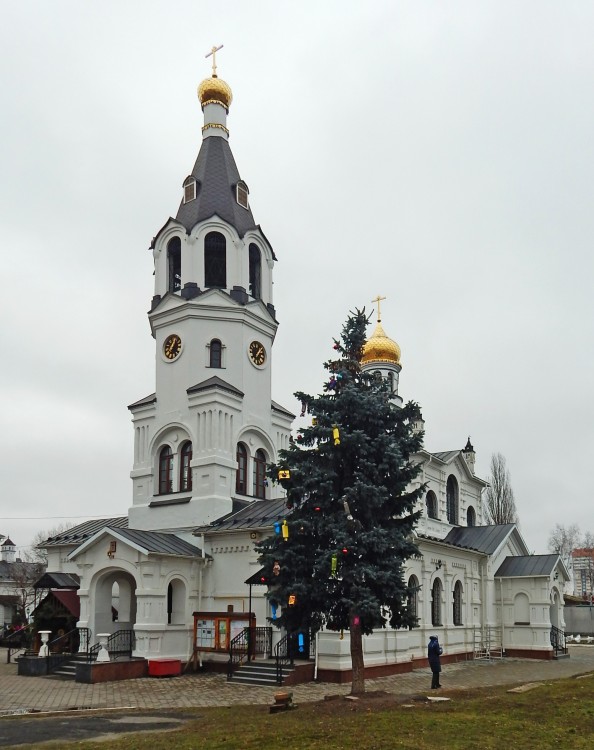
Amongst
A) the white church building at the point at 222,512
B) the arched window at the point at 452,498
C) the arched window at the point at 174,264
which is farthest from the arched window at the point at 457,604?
the arched window at the point at 174,264

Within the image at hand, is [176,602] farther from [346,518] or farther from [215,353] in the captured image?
[346,518]

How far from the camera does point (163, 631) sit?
2369 centimetres

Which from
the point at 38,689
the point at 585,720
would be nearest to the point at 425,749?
the point at 585,720

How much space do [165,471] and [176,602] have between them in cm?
525

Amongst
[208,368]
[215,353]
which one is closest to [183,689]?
[208,368]

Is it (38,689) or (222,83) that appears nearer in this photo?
(38,689)

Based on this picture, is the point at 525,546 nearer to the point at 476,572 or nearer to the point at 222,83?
the point at 476,572

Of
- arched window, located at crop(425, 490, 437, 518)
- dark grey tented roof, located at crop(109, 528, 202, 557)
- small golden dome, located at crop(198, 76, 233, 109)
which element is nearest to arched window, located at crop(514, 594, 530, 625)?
arched window, located at crop(425, 490, 437, 518)

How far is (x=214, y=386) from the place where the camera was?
2773 centimetres

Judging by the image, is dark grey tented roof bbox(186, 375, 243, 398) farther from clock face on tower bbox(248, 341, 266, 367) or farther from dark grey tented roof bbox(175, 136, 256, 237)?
dark grey tented roof bbox(175, 136, 256, 237)

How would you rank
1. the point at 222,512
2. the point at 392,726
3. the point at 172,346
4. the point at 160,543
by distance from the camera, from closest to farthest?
the point at 392,726, the point at 160,543, the point at 222,512, the point at 172,346

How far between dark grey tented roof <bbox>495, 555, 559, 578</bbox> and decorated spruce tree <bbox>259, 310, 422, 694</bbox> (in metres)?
17.0

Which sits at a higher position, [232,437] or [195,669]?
[232,437]

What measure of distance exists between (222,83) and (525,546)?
80.9 ft
